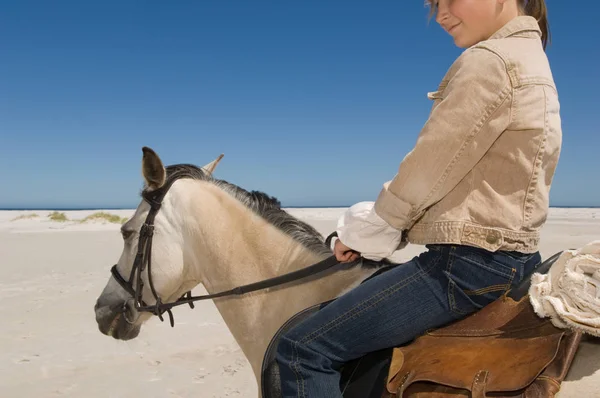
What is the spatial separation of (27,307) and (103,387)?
14.3 feet

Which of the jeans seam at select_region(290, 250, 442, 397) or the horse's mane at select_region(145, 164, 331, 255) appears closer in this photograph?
the jeans seam at select_region(290, 250, 442, 397)

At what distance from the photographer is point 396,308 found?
5.96ft

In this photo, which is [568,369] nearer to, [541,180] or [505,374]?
[505,374]

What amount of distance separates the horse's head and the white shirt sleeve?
1223 millimetres

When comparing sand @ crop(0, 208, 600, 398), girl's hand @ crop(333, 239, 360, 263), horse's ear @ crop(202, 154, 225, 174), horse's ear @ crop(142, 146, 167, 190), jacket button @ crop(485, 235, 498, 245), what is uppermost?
horse's ear @ crop(142, 146, 167, 190)

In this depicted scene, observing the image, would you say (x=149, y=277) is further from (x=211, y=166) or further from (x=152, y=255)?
(x=211, y=166)

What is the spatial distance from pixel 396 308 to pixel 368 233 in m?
0.33

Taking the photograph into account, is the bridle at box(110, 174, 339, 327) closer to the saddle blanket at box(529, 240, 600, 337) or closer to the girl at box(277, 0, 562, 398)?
the girl at box(277, 0, 562, 398)

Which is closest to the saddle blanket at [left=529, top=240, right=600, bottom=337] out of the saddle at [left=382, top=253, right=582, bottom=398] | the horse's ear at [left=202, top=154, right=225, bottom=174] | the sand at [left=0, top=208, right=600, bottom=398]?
the saddle at [left=382, top=253, right=582, bottom=398]

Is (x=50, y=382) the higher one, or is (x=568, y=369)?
(x=568, y=369)

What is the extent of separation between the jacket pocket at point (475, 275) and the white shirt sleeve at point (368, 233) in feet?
0.95

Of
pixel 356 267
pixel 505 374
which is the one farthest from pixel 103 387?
pixel 505 374

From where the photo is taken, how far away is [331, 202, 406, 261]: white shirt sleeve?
6.41 feet

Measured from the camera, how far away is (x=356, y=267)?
2.49m
